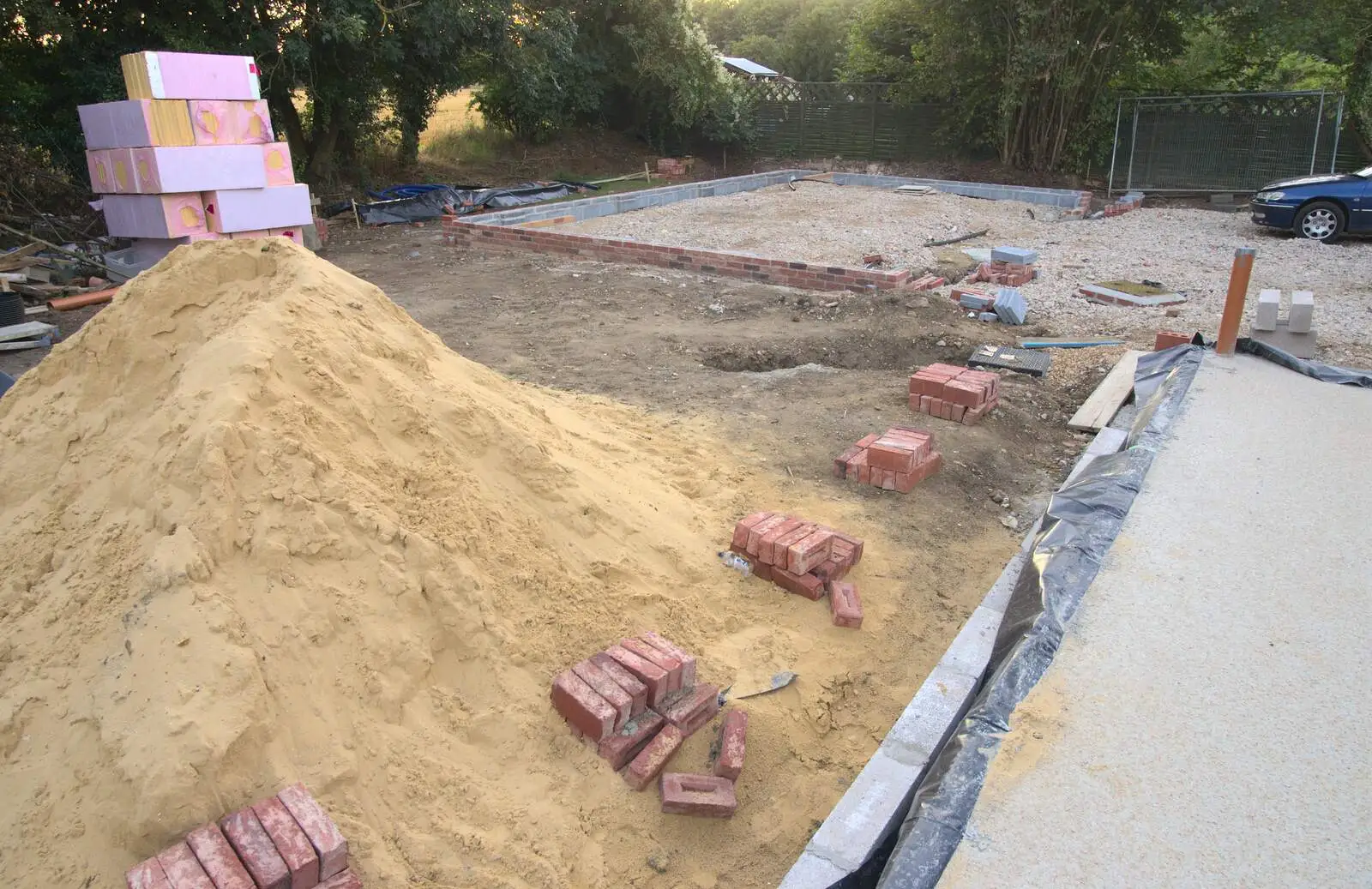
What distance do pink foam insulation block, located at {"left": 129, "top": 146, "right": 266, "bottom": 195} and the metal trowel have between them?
8967 mm

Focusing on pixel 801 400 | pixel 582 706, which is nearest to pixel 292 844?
pixel 582 706

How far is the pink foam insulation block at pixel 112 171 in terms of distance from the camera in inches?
373

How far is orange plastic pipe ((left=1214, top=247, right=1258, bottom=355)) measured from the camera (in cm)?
610

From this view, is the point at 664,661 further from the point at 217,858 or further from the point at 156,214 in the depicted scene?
the point at 156,214

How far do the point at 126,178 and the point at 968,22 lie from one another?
1663 centimetres

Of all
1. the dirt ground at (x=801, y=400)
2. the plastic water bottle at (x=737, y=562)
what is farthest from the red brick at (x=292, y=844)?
the plastic water bottle at (x=737, y=562)

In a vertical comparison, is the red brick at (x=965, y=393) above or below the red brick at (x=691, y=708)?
above

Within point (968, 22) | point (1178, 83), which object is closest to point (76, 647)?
point (968, 22)

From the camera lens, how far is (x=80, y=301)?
9.76m

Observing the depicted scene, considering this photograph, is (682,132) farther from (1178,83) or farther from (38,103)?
(38,103)

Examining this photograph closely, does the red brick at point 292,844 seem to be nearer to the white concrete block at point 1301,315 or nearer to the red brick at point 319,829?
the red brick at point 319,829

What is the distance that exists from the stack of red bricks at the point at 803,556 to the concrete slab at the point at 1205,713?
1106mm

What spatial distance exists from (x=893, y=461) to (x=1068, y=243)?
939 cm

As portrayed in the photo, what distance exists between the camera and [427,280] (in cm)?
1072
